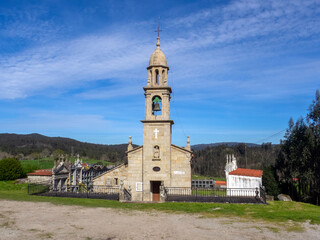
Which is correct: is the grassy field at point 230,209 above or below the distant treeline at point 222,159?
below

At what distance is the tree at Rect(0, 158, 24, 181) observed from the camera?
30677mm

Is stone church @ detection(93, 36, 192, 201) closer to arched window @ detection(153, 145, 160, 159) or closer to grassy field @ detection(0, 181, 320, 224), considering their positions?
arched window @ detection(153, 145, 160, 159)

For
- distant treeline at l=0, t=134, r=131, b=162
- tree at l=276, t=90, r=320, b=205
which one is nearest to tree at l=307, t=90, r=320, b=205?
tree at l=276, t=90, r=320, b=205

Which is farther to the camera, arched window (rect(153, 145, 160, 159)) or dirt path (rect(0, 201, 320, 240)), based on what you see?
arched window (rect(153, 145, 160, 159))

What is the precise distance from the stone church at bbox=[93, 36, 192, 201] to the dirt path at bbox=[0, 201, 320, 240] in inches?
301

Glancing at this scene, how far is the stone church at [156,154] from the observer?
22406 mm

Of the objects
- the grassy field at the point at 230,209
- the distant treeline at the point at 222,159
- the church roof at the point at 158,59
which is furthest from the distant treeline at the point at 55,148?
the grassy field at the point at 230,209

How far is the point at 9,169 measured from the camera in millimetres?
31062

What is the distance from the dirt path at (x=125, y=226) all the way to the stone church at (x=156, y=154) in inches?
301

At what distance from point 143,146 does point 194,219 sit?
34.7ft

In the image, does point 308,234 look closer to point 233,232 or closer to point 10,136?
point 233,232

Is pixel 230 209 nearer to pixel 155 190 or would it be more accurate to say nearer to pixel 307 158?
A: pixel 155 190

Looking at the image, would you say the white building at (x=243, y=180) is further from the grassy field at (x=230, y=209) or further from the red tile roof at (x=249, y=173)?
the grassy field at (x=230, y=209)

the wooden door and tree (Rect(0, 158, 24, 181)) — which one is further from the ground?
tree (Rect(0, 158, 24, 181))
